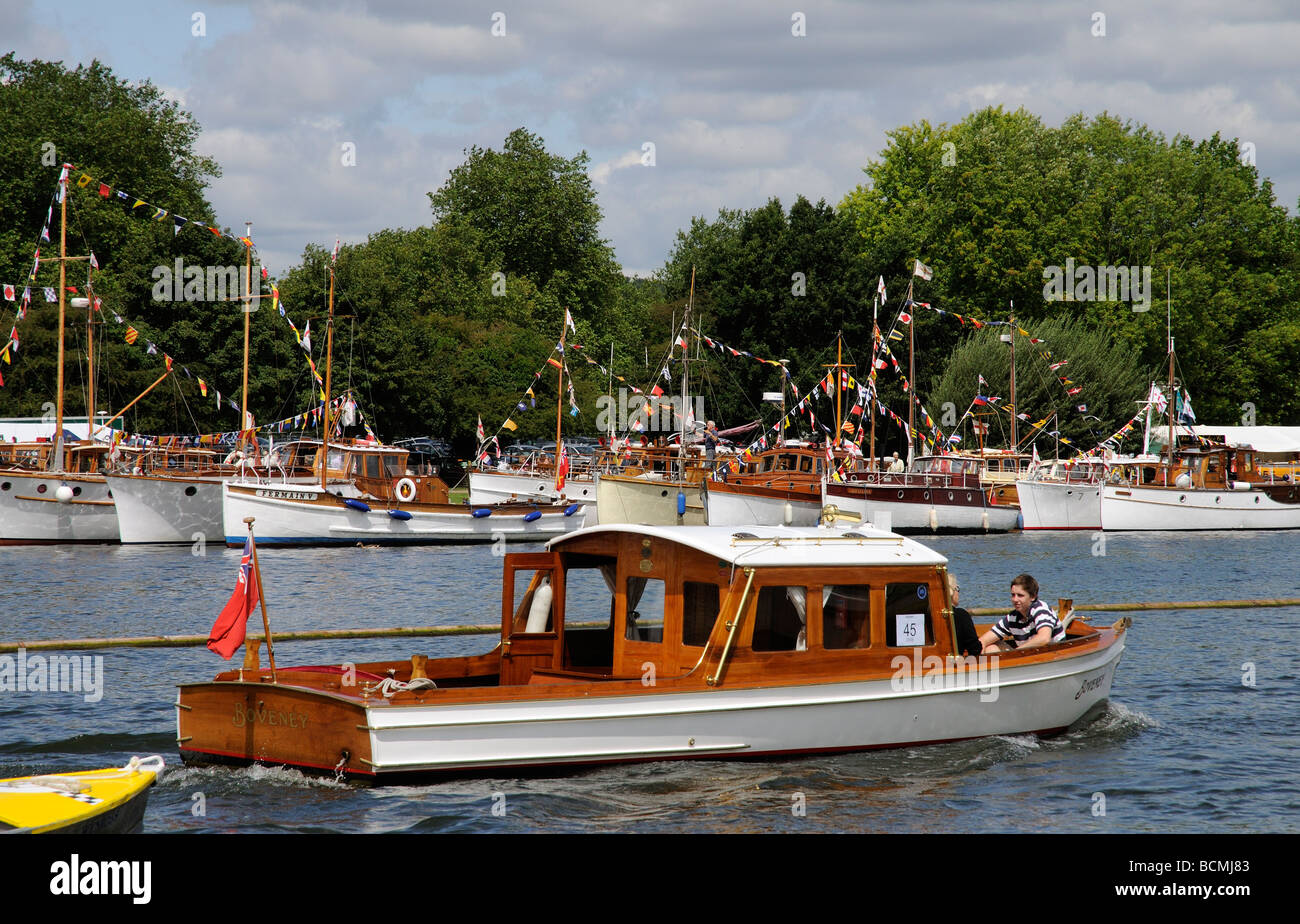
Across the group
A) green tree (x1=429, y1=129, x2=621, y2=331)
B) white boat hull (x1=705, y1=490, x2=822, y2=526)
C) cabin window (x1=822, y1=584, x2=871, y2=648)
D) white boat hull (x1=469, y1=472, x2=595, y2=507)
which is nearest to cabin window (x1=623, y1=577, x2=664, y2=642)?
cabin window (x1=822, y1=584, x2=871, y2=648)

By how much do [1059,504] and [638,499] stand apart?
16203mm

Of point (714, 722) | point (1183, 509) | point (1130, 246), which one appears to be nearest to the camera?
point (714, 722)

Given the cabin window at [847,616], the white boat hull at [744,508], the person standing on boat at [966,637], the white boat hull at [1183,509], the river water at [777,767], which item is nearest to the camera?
the river water at [777,767]

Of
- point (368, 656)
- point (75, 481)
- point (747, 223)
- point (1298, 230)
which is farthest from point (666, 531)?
point (1298, 230)

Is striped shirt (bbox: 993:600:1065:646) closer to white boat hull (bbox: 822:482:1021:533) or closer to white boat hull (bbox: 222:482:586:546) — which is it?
white boat hull (bbox: 222:482:586:546)

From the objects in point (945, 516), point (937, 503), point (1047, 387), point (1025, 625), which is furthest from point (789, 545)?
point (1047, 387)

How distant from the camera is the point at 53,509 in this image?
43.2 m

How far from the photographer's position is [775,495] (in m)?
48.7

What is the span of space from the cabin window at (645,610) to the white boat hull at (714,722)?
106 centimetres

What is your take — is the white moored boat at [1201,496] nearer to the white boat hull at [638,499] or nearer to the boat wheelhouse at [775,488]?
the boat wheelhouse at [775,488]

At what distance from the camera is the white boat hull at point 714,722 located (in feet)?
42.8

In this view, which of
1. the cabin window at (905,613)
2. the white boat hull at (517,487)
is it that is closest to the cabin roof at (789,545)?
the cabin window at (905,613)

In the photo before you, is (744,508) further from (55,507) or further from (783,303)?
(783,303)

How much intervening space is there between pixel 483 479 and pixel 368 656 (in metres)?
34.1
